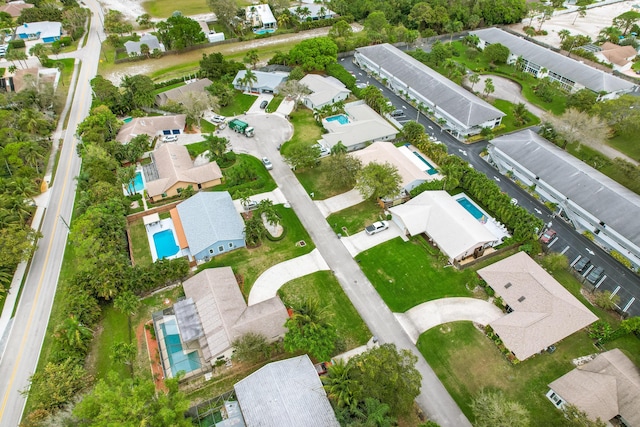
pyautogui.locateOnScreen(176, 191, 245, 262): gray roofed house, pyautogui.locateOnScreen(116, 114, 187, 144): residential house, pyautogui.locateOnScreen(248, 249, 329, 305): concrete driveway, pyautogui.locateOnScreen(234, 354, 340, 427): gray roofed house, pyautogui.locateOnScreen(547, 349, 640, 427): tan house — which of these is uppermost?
pyautogui.locateOnScreen(116, 114, 187, 144): residential house

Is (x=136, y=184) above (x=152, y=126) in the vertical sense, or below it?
below

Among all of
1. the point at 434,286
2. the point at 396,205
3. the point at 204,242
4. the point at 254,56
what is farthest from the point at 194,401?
the point at 254,56

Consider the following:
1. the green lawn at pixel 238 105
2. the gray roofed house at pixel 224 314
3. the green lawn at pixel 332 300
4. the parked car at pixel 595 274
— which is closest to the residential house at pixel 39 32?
the green lawn at pixel 238 105

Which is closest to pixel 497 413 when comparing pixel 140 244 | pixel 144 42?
A: pixel 140 244

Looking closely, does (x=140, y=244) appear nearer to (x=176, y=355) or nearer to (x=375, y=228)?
(x=176, y=355)

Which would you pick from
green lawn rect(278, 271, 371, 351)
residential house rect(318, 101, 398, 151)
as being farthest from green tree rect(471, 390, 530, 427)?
residential house rect(318, 101, 398, 151)

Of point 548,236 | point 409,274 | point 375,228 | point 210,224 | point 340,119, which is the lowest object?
point 548,236

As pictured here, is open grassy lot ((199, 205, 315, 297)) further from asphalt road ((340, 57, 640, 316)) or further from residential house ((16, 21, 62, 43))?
residential house ((16, 21, 62, 43))
